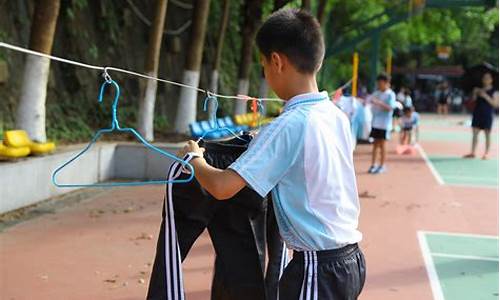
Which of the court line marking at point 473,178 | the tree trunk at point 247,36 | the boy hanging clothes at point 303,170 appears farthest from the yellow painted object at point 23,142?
the tree trunk at point 247,36

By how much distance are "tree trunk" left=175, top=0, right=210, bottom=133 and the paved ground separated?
284cm

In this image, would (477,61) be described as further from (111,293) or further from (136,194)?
(111,293)

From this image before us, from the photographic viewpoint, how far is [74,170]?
8.09 meters

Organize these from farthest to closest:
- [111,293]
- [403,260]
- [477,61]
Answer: [477,61] → [403,260] → [111,293]

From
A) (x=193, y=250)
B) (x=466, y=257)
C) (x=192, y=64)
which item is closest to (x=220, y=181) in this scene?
(x=193, y=250)

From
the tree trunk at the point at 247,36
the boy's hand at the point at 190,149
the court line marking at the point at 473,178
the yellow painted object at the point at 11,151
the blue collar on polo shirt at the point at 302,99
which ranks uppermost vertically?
the tree trunk at the point at 247,36

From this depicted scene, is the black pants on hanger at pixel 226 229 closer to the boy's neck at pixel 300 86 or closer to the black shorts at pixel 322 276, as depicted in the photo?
the black shorts at pixel 322 276

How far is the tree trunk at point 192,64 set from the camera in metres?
10.9

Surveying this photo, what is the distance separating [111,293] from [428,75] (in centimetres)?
3984

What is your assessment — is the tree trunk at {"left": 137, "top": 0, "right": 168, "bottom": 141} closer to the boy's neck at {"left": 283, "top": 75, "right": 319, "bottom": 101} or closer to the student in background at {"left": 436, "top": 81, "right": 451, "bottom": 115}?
the boy's neck at {"left": 283, "top": 75, "right": 319, "bottom": 101}

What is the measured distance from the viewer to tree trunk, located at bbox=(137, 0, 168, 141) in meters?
9.84

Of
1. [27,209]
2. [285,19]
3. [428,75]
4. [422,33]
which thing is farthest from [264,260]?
[428,75]

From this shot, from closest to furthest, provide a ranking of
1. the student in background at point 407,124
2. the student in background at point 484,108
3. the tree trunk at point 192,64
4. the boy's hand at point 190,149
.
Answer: the boy's hand at point 190,149 → the tree trunk at point 192,64 → the student in background at point 484,108 → the student in background at point 407,124

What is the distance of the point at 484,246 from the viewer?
623 centimetres
